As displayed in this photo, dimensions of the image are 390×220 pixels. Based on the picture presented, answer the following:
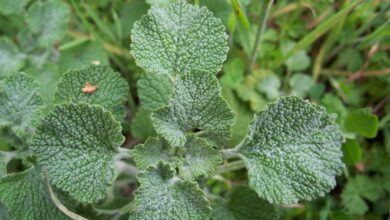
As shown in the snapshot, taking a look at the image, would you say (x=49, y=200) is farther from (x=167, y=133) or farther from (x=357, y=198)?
(x=357, y=198)

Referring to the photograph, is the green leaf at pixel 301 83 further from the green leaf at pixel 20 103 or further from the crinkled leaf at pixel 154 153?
the green leaf at pixel 20 103

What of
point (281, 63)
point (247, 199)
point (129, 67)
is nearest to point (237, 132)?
point (247, 199)

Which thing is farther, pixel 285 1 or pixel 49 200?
pixel 285 1

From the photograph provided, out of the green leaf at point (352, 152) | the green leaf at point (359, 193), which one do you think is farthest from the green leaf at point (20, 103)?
the green leaf at point (359, 193)

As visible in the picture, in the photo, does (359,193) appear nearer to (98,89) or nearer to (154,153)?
(154,153)

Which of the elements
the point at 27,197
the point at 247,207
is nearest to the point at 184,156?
the point at 247,207

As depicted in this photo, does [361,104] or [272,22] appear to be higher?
[272,22]

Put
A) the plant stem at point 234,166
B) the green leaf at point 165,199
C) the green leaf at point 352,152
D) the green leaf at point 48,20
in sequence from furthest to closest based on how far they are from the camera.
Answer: the green leaf at point 48,20 < the green leaf at point 352,152 < the plant stem at point 234,166 < the green leaf at point 165,199
